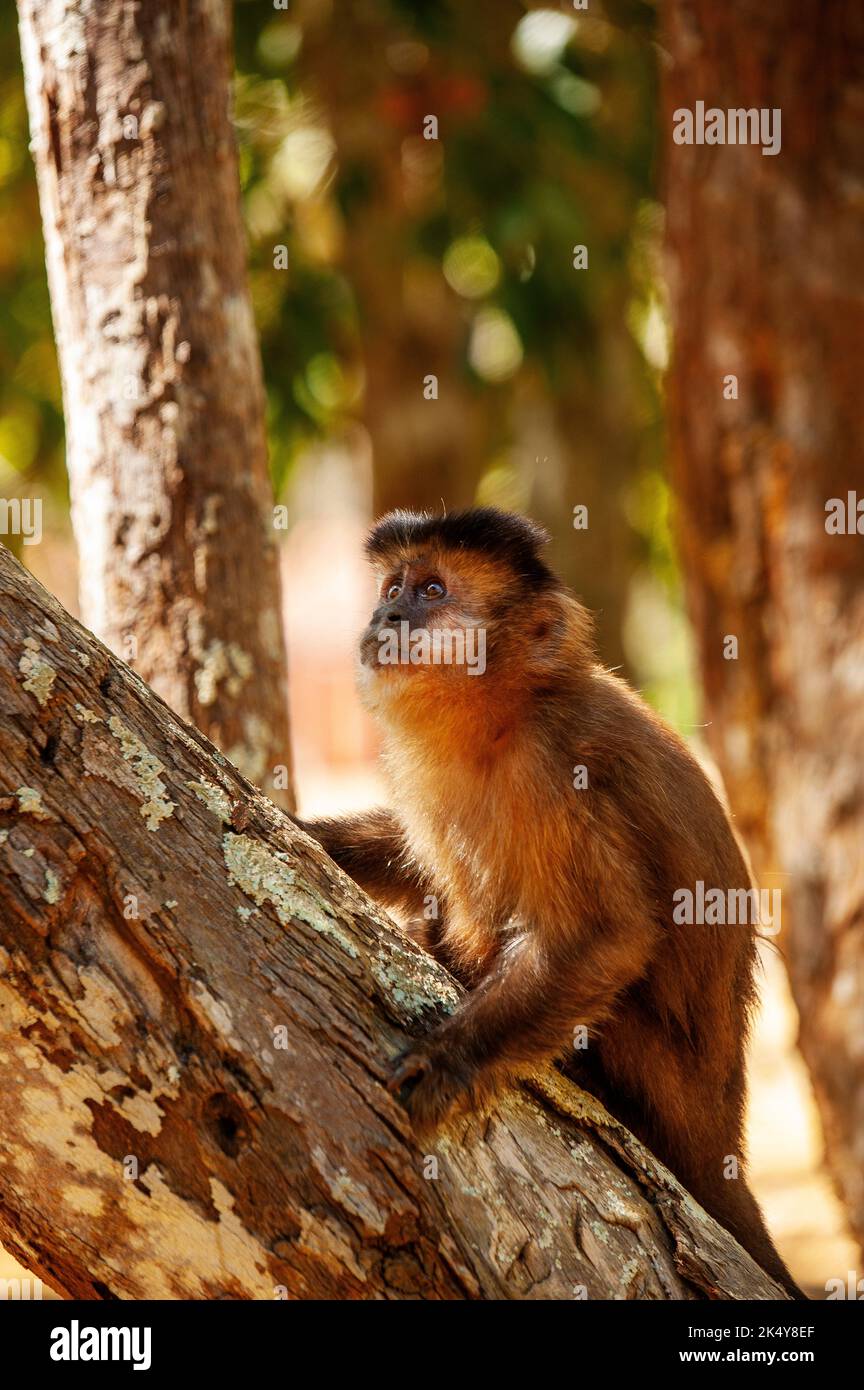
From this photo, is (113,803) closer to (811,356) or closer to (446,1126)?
(446,1126)

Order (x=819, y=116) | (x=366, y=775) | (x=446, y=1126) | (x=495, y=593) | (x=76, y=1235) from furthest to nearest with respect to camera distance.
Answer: (x=366, y=775) → (x=819, y=116) → (x=495, y=593) → (x=446, y=1126) → (x=76, y=1235)

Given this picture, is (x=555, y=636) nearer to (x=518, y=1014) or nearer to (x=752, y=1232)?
(x=518, y=1014)

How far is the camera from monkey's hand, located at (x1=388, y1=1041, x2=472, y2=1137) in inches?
115

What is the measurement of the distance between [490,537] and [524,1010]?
1299 mm

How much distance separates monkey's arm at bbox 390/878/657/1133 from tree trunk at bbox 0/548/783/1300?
0.25ft

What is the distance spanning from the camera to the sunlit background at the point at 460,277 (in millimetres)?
8273

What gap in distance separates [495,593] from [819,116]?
4.06 metres

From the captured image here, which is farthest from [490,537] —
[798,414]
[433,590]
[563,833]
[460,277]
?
[460,277]

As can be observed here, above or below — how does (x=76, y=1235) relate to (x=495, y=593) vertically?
below

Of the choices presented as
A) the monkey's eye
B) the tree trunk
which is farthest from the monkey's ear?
the tree trunk

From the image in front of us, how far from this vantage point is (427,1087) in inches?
115

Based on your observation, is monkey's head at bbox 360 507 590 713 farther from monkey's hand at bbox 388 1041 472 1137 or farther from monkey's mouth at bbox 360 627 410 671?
monkey's hand at bbox 388 1041 472 1137

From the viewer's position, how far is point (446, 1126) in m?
2.99

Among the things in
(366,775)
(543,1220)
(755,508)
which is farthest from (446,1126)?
(366,775)
